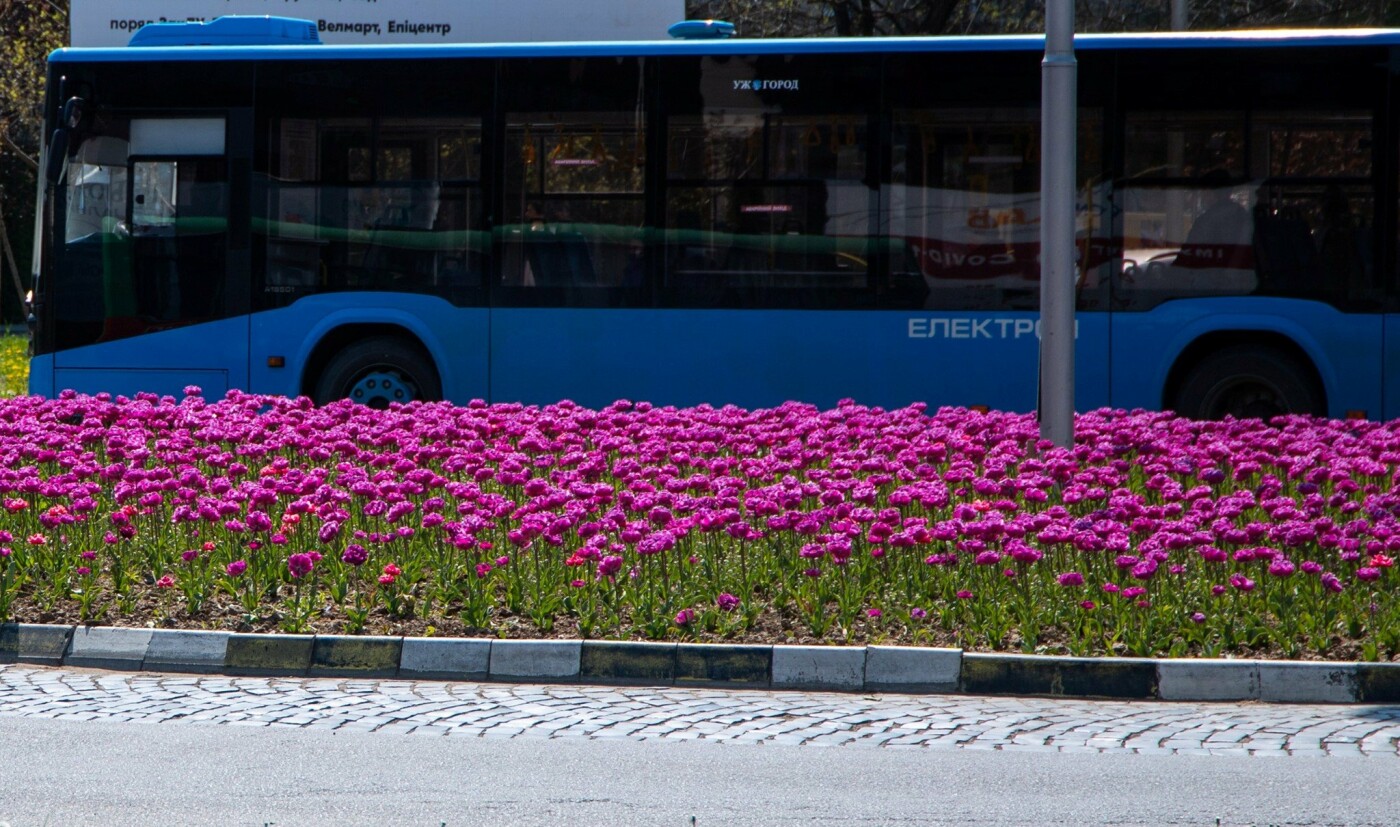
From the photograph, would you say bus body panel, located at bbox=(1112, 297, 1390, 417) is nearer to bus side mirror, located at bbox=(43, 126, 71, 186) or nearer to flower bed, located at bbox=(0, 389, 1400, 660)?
flower bed, located at bbox=(0, 389, 1400, 660)

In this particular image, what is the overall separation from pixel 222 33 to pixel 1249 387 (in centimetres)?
839

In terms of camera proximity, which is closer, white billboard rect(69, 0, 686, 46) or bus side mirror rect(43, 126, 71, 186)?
bus side mirror rect(43, 126, 71, 186)

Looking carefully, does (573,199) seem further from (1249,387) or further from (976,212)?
(1249,387)

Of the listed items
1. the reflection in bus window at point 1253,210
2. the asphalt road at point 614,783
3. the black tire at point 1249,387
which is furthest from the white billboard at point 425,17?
the asphalt road at point 614,783

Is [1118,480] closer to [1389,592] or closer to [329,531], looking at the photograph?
[1389,592]

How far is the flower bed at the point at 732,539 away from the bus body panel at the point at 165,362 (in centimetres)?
369

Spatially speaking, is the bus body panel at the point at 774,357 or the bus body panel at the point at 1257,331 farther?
the bus body panel at the point at 774,357

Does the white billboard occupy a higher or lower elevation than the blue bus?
higher

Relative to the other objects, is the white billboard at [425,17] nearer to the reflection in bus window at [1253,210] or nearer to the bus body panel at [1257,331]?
the reflection in bus window at [1253,210]

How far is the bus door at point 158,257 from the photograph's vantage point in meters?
14.3

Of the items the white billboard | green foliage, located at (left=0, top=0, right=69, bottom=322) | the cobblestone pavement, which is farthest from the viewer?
green foliage, located at (left=0, top=0, right=69, bottom=322)

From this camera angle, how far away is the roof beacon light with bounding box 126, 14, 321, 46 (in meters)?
14.8

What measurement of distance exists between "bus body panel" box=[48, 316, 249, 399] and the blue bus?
0.02 m

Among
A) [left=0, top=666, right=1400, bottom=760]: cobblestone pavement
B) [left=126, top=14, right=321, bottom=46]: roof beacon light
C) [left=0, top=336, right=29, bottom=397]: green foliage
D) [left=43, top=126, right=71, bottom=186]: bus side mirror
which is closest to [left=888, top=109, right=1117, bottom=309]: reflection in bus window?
[left=126, top=14, right=321, bottom=46]: roof beacon light
